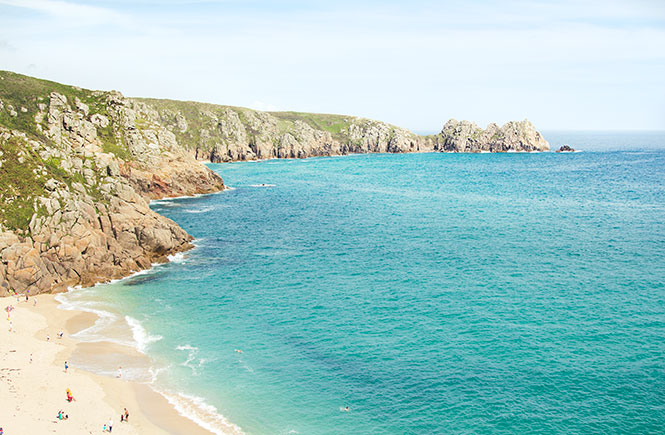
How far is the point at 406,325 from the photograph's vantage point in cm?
6022

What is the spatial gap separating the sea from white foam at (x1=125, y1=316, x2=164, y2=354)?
246 mm

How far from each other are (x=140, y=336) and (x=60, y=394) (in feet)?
41.7

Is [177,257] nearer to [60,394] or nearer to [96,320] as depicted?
[96,320]

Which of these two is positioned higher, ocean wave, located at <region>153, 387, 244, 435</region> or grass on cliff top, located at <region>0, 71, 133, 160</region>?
grass on cliff top, located at <region>0, 71, 133, 160</region>

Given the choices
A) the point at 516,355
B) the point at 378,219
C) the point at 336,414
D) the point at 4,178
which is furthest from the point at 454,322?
the point at 4,178

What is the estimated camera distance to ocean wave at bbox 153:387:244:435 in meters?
42.9

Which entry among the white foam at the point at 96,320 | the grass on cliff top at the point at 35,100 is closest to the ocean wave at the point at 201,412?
the white foam at the point at 96,320

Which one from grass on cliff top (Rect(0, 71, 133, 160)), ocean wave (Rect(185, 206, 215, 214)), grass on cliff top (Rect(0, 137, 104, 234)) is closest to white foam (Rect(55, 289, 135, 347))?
grass on cliff top (Rect(0, 137, 104, 234))

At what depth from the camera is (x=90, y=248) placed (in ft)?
260

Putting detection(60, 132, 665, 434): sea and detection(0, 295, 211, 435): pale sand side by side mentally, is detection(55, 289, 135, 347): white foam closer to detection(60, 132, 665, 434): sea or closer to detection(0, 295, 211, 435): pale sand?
detection(60, 132, 665, 434): sea

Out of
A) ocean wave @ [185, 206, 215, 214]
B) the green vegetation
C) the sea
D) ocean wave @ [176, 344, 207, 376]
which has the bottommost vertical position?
ocean wave @ [176, 344, 207, 376]

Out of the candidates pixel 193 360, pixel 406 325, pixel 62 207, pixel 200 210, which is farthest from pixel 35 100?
pixel 406 325

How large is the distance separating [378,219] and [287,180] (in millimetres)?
78081

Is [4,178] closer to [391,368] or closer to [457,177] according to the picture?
[391,368]
